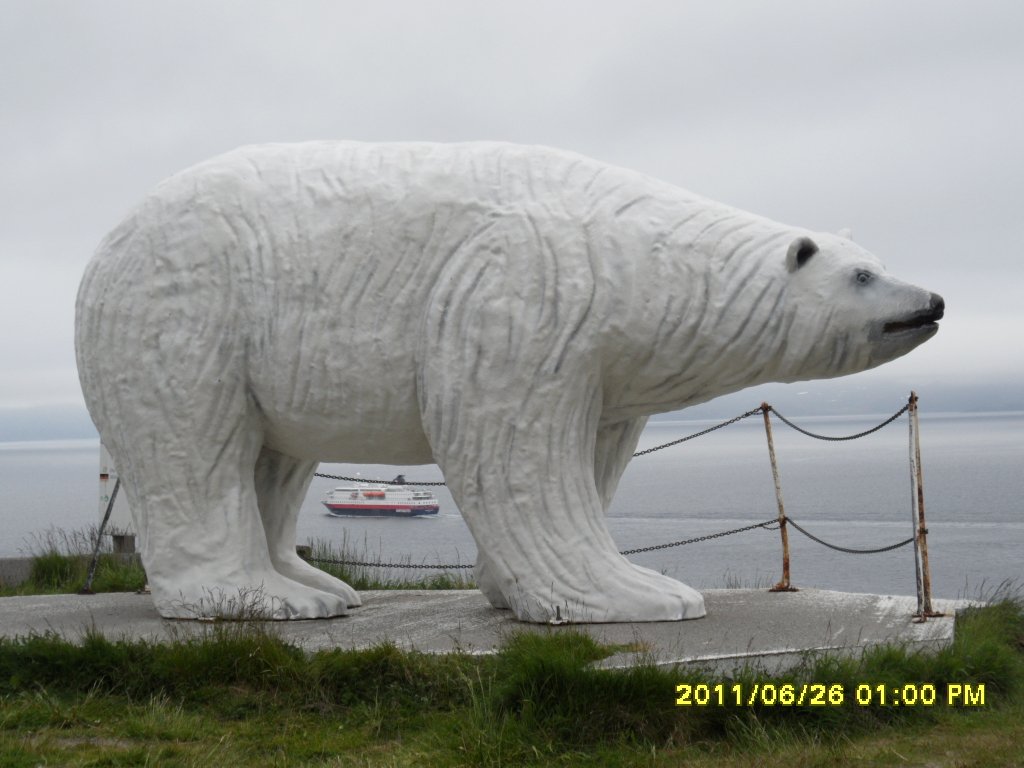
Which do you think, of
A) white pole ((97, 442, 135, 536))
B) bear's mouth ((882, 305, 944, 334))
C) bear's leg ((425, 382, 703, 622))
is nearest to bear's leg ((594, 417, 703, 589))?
bear's leg ((425, 382, 703, 622))

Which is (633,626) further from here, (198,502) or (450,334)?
(198,502)

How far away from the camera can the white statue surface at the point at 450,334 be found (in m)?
5.52

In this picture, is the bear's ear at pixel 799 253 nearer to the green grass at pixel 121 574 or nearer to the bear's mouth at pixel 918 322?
the bear's mouth at pixel 918 322

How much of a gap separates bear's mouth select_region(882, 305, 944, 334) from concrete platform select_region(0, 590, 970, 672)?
1386 millimetres

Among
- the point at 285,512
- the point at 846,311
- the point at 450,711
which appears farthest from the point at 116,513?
the point at 846,311

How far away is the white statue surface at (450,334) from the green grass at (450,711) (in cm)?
101

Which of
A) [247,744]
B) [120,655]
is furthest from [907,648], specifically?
[120,655]

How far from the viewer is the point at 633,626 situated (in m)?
5.44

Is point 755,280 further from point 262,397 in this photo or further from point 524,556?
point 262,397

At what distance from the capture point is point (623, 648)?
15.5 ft

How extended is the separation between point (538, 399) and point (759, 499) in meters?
41.2

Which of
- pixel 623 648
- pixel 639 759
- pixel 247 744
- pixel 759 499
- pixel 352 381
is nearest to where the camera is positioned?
pixel 639 759
